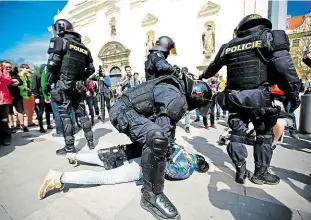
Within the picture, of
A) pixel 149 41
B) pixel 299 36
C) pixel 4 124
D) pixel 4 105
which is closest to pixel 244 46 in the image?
pixel 4 105

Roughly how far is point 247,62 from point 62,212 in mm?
2199

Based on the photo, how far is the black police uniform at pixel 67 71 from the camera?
2.77 m

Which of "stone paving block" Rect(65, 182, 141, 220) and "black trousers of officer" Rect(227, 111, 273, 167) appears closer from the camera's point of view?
"stone paving block" Rect(65, 182, 141, 220)

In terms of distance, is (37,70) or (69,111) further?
(37,70)

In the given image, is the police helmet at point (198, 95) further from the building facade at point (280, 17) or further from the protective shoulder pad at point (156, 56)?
Answer: the building facade at point (280, 17)

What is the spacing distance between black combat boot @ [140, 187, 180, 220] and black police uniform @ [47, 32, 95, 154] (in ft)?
5.93

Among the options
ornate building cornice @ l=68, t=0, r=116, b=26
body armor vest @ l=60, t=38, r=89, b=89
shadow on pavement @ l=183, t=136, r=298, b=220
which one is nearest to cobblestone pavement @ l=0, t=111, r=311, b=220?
shadow on pavement @ l=183, t=136, r=298, b=220

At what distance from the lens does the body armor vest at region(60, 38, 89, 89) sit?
2840 millimetres

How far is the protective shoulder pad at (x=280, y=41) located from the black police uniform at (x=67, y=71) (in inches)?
98.0

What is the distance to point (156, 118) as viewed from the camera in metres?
1.75

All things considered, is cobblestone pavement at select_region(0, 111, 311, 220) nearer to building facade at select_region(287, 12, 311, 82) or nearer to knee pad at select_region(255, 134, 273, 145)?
knee pad at select_region(255, 134, 273, 145)

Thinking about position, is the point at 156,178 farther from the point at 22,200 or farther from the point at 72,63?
the point at 72,63

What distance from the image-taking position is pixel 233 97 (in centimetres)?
211

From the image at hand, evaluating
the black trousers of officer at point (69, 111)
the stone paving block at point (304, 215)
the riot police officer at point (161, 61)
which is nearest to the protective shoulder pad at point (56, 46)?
the black trousers of officer at point (69, 111)
